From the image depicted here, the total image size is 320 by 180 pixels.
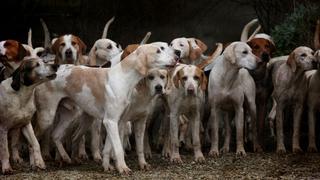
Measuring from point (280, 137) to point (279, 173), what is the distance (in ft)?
5.70

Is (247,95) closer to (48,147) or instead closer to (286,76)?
(286,76)

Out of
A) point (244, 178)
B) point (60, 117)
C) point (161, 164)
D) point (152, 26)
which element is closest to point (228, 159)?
point (161, 164)

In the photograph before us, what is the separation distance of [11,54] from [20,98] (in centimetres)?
128

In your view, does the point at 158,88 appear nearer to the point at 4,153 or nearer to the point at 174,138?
the point at 174,138

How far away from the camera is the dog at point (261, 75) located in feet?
31.6

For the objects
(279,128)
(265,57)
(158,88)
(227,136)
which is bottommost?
(227,136)

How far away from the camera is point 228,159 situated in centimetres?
902

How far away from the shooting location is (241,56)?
9.32 m

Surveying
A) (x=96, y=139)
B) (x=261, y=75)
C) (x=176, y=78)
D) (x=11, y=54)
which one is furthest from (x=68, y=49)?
(x=261, y=75)

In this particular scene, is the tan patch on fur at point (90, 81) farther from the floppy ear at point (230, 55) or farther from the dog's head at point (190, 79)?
the floppy ear at point (230, 55)

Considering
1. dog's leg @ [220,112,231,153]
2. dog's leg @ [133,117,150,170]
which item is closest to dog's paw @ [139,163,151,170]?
dog's leg @ [133,117,150,170]

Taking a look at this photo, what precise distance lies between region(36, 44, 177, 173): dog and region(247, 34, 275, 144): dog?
5.94ft

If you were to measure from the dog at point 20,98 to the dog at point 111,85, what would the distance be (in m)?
0.34

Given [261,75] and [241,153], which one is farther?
[261,75]
